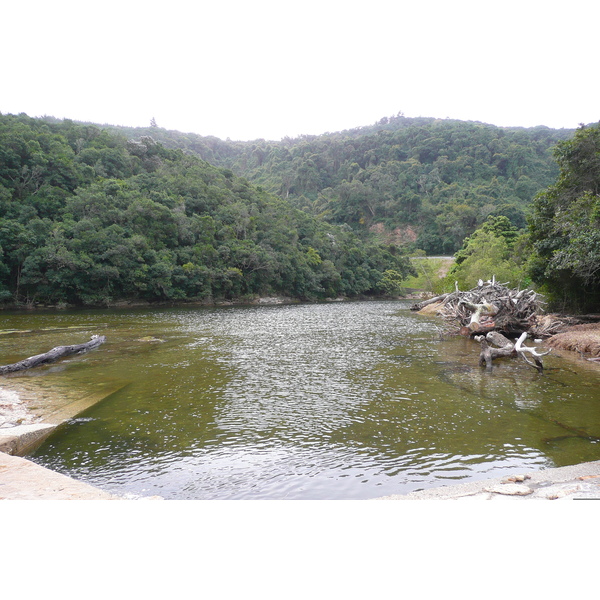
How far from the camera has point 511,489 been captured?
4.97 metres

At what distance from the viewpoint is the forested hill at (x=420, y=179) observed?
105062mm

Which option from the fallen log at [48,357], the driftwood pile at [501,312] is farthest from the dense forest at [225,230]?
the fallen log at [48,357]

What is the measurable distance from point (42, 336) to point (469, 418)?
21.0 metres

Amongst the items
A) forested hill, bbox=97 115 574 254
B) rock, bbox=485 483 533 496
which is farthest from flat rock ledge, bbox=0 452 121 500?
forested hill, bbox=97 115 574 254

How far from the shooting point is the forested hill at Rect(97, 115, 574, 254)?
345 ft

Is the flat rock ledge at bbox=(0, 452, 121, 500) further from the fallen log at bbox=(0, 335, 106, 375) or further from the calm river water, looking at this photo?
the fallen log at bbox=(0, 335, 106, 375)

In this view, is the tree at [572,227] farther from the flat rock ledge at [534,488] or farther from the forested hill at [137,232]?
the forested hill at [137,232]

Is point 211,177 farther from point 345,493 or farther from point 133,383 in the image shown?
point 345,493

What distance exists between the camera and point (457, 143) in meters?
131

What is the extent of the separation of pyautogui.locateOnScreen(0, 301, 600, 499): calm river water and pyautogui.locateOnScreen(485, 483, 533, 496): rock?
1.01 m

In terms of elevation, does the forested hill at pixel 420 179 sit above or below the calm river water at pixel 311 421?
above

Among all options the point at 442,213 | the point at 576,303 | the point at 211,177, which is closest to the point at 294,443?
the point at 576,303

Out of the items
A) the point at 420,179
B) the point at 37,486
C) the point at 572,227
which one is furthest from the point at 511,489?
the point at 420,179

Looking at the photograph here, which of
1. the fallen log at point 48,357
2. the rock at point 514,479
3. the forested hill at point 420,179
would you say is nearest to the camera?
Result: the rock at point 514,479
